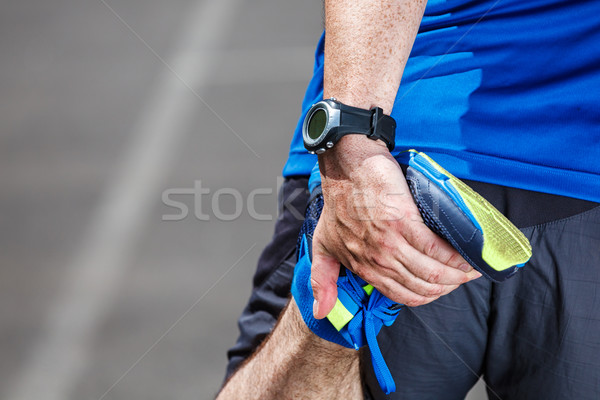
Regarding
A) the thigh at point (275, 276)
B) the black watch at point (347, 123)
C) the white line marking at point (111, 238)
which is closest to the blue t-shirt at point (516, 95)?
the black watch at point (347, 123)

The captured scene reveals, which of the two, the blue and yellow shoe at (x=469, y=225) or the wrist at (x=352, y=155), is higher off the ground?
the wrist at (x=352, y=155)

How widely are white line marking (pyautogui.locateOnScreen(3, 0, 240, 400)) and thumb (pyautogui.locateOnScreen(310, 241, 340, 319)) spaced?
74.2 inches

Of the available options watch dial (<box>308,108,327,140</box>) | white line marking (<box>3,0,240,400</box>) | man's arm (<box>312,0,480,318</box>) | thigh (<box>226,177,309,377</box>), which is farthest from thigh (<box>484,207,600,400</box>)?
white line marking (<box>3,0,240,400</box>)

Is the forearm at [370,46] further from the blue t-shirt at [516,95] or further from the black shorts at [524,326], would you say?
the black shorts at [524,326]

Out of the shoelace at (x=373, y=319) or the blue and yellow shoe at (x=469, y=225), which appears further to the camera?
the shoelace at (x=373, y=319)

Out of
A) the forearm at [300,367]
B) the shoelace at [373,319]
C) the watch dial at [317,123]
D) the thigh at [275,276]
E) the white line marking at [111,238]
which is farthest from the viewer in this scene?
the white line marking at [111,238]

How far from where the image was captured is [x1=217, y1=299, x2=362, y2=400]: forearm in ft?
4.66

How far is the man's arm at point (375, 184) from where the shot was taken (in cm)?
107

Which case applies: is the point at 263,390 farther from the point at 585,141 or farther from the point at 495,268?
the point at 585,141

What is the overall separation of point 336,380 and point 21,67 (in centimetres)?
501

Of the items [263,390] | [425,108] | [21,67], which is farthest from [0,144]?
[425,108]

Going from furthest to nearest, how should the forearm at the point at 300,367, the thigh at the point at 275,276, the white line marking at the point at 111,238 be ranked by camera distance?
the white line marking at the point at 111,238, the thigh at the point at 275,276, the forearm at the point at 300,367

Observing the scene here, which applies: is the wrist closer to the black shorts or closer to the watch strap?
the watch strap

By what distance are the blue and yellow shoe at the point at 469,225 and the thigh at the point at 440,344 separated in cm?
22
